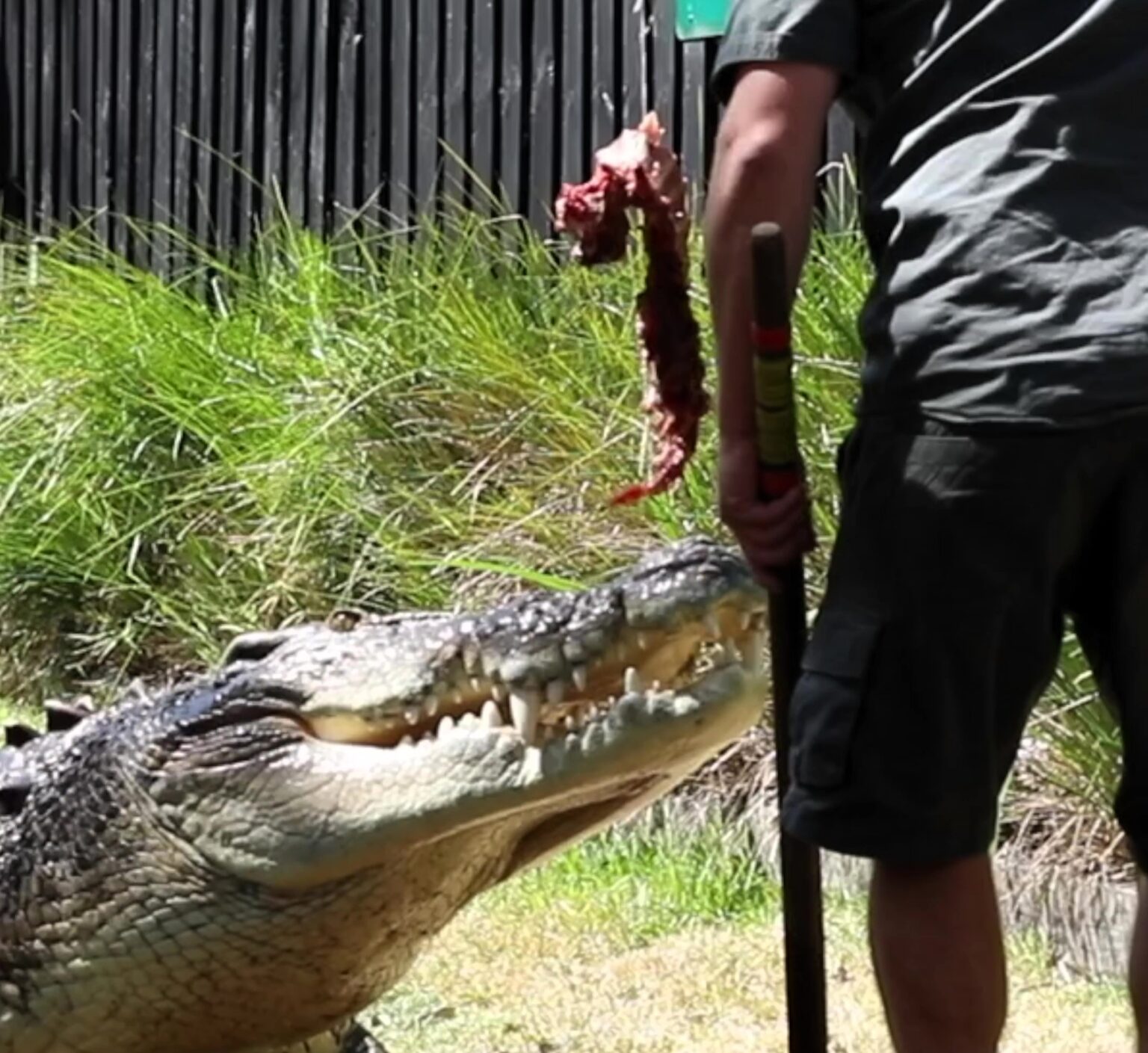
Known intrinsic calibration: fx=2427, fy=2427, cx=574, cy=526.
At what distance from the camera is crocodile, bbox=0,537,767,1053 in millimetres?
2826

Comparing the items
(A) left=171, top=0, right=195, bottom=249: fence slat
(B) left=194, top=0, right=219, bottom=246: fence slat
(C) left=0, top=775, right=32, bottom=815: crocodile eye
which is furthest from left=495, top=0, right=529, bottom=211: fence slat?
(C) left=0, top=775, right=32, bottom=815: crocodile eye

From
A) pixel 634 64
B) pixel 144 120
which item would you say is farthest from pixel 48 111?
pixel 634 64

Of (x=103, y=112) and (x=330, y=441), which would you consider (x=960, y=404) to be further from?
(x=103, y=112)

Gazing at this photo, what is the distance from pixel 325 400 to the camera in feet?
23.1

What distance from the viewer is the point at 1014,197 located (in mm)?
2768

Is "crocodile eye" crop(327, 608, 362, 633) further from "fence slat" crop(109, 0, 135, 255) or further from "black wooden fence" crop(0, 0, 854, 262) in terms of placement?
"fence slat" crop(109, 0, 135, 255)

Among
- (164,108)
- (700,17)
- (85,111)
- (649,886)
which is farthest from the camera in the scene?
(85,111)

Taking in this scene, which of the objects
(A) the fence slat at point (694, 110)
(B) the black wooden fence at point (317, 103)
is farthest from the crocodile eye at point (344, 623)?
(A) the fence slat at point (694, 110)

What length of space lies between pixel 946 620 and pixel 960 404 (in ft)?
0.81

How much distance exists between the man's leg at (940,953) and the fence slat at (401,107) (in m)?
6.16

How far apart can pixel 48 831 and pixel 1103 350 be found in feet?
5.12

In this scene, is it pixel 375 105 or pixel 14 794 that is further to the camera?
pixel 375 105

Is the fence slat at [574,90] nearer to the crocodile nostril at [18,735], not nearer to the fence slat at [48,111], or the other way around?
the fence slat at [48,111]

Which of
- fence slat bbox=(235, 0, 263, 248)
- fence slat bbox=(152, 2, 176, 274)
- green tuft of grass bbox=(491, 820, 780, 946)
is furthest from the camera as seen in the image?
fence slat bbox=(152, 2, 176, 274)
